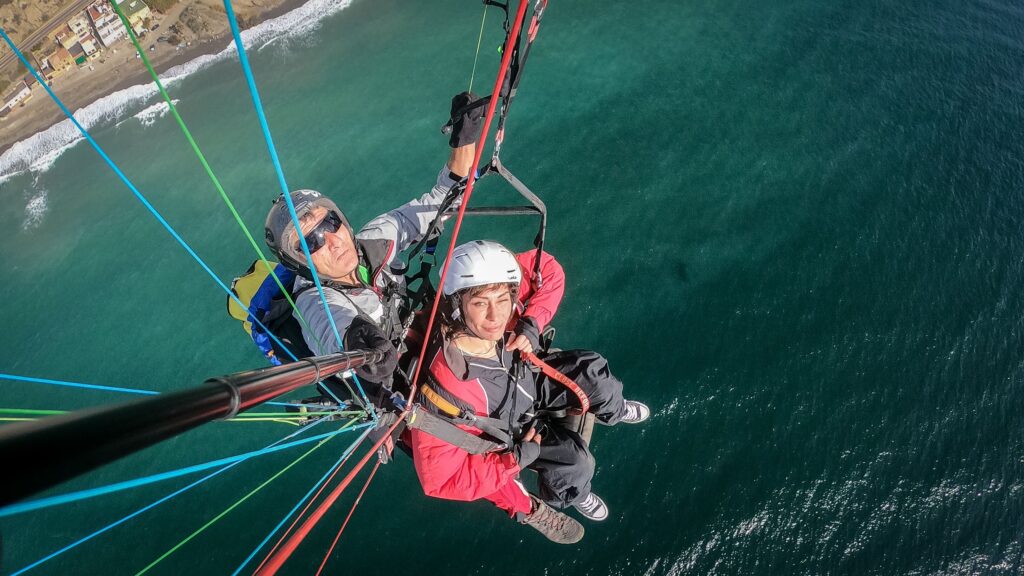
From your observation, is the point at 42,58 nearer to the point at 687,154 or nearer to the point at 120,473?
the point at 120,473

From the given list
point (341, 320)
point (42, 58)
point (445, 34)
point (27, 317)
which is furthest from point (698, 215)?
point (42, 58)

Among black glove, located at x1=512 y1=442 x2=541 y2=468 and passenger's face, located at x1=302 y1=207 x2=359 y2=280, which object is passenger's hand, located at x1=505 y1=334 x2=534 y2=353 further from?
passenger's face, located at x1=302 y1=207 x2=359 y2=280

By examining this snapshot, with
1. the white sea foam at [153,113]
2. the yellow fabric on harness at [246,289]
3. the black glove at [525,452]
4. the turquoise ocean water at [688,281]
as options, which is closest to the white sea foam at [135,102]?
the white sea foam at [153,113]

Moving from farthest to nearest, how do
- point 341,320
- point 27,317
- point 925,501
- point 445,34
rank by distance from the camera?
point 445,34 < point 27,317 < point 925,501 < point 341,320

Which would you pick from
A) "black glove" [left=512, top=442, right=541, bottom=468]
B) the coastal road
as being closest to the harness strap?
"black glove" [left=512, top=442, right=541, bottom=468]

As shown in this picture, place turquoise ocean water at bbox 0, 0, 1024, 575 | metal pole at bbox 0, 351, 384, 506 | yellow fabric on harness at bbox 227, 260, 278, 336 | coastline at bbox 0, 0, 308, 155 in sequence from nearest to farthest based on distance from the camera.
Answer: metal pole at bbox 0, 351, 384, 506, yellow fabric on harness at bbox 227, 260, 278, 336, turquoise ocean water at bbox 0, 0, 1024, 575, coastline at bbox 0, 0, 308, 155

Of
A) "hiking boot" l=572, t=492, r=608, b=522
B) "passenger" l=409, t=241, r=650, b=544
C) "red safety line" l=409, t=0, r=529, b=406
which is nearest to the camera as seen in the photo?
"red safety line" l=409, t=0, r=529, b=406

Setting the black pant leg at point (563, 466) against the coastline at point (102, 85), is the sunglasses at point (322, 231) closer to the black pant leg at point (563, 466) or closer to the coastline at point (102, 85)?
the black pant leg at point (563, 466)

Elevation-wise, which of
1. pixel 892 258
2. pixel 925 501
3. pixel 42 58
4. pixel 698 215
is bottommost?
pixel 925 501
